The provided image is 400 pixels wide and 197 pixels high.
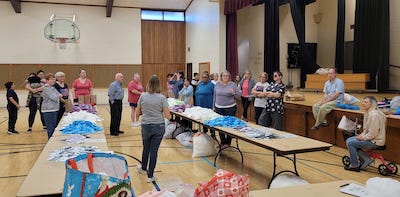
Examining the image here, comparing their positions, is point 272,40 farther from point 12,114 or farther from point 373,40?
point 12,114

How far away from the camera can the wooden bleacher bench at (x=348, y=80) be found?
403 inches

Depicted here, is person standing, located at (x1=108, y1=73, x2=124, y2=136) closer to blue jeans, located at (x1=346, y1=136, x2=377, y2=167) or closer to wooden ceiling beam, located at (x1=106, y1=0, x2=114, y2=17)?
blue jeans, located at (x1=346, y1=136, x2=377, y2=167)

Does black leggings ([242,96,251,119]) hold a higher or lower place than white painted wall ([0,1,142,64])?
lower

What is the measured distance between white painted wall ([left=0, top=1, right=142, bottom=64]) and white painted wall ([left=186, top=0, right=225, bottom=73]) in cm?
233

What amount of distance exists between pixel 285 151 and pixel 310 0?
912cm

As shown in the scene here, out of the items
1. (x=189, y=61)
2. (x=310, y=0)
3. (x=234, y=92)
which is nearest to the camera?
(x=234, y=92)

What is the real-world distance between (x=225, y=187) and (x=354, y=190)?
95cm

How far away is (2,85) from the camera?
1386cm

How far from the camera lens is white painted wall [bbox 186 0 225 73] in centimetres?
1255

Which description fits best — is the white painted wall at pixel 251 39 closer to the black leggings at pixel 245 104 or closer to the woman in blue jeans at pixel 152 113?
the black leggings at pixel 245 104

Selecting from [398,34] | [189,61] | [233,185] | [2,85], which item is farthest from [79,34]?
[233,185]

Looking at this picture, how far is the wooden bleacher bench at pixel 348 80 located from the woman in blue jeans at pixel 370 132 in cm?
609

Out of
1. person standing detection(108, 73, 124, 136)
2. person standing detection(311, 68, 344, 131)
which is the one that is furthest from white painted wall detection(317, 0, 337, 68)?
person standing detection(108, 73, 124, 136)

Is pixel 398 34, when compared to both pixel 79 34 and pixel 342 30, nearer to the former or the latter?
pixel 342 30
